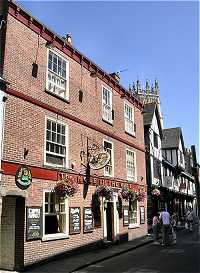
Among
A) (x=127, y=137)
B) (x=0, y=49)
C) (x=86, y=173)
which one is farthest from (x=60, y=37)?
(x=127, y=137)

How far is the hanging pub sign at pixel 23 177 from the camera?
12797mm

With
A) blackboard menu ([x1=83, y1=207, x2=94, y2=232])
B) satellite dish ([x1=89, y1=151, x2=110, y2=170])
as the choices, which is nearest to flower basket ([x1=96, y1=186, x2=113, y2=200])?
blackboard menu ([x1=83, y1=207, x2=94, y2=232])

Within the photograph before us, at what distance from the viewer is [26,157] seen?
1351 centimetres

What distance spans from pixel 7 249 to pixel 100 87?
33.6 ft

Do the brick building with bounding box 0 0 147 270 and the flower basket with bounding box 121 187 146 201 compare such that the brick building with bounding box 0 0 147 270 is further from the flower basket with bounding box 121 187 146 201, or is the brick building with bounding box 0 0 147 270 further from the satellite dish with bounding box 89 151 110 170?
the flower basket with bounding box 121 187 146 201

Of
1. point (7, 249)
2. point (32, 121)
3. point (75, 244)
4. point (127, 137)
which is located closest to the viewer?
point (7, 249)

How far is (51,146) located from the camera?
601 inches

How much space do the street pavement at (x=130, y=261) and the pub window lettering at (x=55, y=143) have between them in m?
3.85

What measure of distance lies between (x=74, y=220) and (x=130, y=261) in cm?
300

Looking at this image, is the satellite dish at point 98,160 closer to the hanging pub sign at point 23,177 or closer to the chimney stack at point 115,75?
the hanging pub sign at point 23,177

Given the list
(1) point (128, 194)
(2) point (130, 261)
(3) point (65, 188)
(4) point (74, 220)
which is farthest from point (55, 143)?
(1) point (128, 194)

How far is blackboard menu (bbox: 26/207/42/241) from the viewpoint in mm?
13023

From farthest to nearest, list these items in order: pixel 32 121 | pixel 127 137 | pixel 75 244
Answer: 1. pixel 127 137
2. pixel 75 244
3. pixel 32 121

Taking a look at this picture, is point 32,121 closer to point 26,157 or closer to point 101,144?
point 26,157
